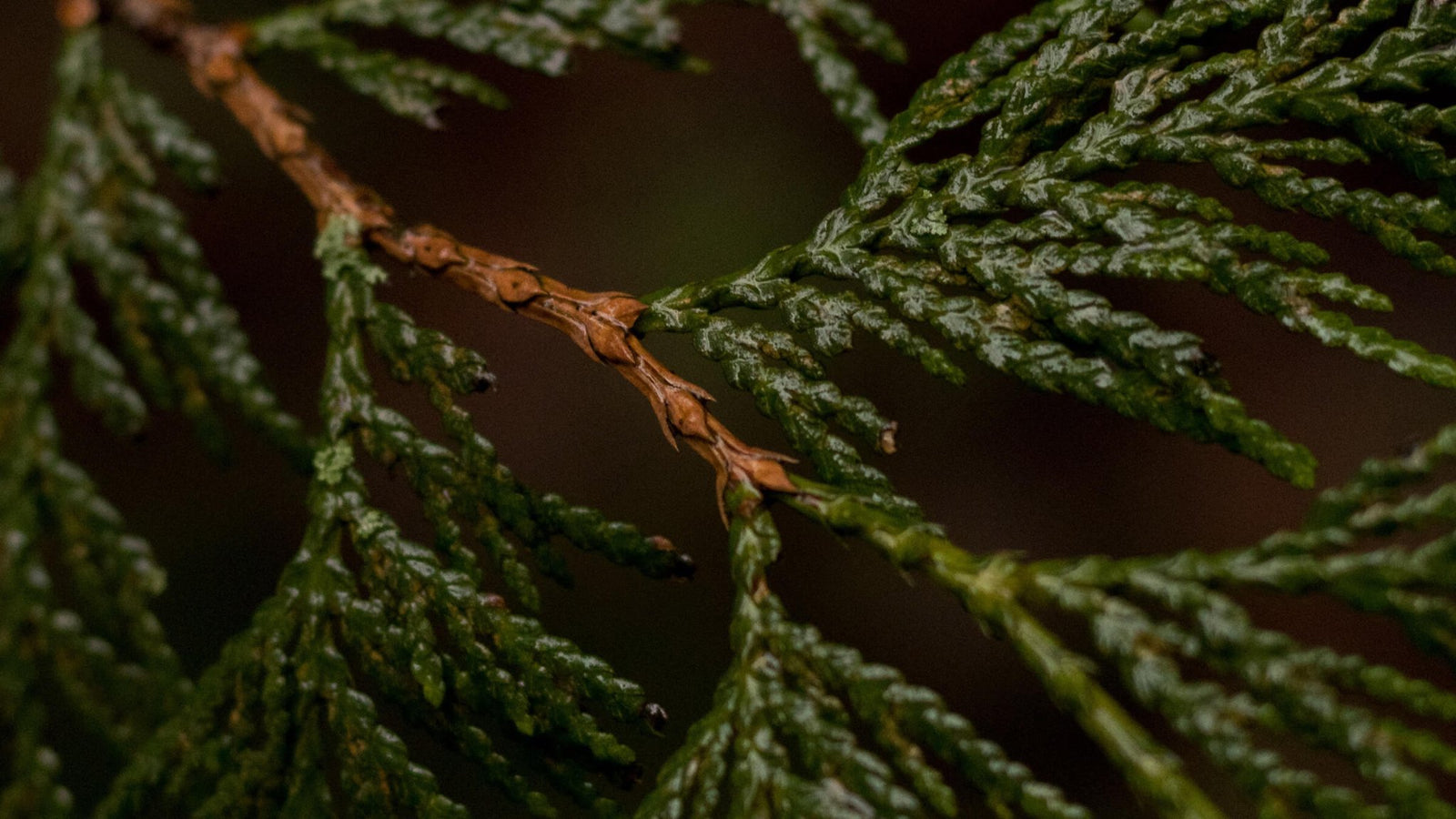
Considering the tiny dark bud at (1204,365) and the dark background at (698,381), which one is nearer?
the tiny dark bud at (1204,365)

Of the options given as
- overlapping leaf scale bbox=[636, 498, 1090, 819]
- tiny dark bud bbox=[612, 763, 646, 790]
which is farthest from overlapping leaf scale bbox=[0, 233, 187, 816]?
overlapping leaf scale bbox=[636, 498, 1090, 819]

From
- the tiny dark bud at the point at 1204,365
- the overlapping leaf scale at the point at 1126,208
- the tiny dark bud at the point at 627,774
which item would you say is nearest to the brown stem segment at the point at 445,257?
the overlapping leaf scale at the point at 1126,208

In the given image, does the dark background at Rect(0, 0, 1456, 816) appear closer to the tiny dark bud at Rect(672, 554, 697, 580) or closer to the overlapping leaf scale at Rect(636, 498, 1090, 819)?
the tiny dark bud at Rect(672, 554, 697, 580)

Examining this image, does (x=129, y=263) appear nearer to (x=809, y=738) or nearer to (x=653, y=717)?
(x=653, y=717)

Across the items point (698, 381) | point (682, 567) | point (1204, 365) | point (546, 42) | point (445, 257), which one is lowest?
point (682, 567)

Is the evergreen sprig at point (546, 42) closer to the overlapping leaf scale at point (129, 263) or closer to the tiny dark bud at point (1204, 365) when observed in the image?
the overlapping leaf scale at point (129, 263)

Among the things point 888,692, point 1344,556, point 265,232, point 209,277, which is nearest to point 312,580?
point 209,277

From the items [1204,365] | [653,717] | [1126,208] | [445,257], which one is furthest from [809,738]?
[445,257]
